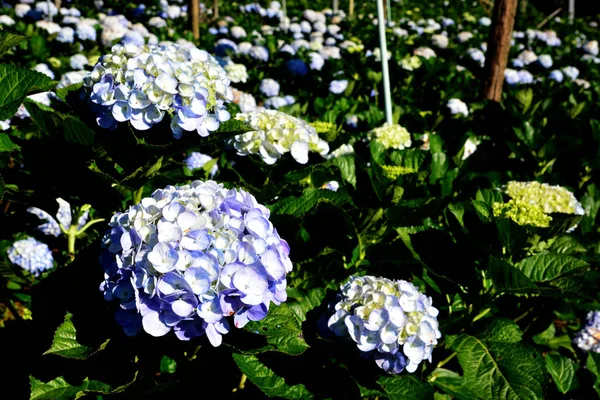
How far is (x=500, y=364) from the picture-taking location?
162cm

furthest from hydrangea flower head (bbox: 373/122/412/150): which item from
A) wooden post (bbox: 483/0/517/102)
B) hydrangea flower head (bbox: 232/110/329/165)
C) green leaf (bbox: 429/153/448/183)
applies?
wooden post (bbox: 483/0/517/102)

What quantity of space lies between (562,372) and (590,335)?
52 centimetres

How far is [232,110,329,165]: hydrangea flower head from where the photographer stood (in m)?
1.85

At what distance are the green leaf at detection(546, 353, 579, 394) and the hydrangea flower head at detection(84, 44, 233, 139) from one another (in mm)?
1308

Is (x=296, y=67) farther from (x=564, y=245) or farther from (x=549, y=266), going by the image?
(x=549, y=266)

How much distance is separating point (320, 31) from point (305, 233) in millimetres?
5973

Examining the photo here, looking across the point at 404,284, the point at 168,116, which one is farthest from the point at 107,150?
the point at 404,284

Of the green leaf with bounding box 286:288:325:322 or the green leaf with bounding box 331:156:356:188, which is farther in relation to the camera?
the green leaf with bounding box 331:156:356:188

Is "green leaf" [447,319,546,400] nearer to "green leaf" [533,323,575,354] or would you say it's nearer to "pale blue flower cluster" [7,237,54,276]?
"green leaf" [533,323,575,354]

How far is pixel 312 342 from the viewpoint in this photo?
158 centimetres

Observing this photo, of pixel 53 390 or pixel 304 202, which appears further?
pixel 304 202

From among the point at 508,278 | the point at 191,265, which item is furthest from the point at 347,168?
the point at 191,265

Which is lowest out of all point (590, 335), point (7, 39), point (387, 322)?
point (590, 335)

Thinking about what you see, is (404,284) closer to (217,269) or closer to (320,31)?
(217,269)
